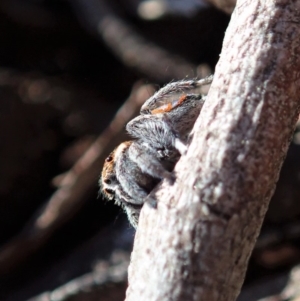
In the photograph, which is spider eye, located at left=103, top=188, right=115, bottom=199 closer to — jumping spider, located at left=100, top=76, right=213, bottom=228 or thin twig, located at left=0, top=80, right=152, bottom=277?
jumping spider, located at left=100, top=76, right=213, bottom=228

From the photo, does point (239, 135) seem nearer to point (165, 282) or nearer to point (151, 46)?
point (165, 282)

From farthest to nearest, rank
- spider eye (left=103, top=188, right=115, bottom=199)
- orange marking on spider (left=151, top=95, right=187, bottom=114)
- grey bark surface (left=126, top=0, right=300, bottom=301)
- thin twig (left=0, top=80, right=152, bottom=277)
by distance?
thin twig (left=0, top=80, right=152, bottom=277)
spider eye (left=103, top=188, right=115, bottom=199)
orange marking on spider (left=151, top=95, right=187, bottom=114)
grey bark surface (left=126, top=0, right=300, bottom=301)

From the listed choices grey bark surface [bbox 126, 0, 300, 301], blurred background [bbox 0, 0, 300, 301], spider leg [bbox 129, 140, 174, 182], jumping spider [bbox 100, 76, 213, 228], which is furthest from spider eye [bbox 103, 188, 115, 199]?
blurred background [bbox 0, 0, 300, 301]

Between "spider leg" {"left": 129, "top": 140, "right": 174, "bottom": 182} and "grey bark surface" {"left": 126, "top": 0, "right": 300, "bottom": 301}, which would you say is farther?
"spider leg" {"left": 129, "top": 140, "right": 174, "bottom": 182}

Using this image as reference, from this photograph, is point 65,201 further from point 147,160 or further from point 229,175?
point 229,175

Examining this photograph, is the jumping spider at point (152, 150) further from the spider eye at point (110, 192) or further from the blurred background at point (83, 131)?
the blurred background at point (83, 131)

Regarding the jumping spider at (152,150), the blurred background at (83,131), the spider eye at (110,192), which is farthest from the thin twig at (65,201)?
the jumping spider at (152,150)

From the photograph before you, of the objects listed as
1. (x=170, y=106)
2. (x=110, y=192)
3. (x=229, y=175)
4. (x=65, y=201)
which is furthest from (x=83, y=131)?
(x=229, y=175)
